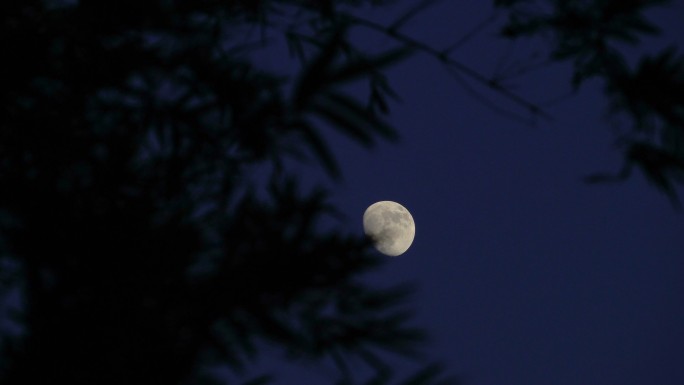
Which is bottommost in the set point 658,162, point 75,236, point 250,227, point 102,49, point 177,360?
point 177,360

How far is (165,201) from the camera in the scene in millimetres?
1474

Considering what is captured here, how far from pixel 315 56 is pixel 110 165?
26.2 inches

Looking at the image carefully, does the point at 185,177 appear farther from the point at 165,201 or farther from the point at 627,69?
the point at 627,69

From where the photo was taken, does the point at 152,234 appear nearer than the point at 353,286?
Yes

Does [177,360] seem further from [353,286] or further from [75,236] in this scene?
[353,286]

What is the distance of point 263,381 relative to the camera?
1.29 meters

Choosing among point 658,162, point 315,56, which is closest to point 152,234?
point 315,56

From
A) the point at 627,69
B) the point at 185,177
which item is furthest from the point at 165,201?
the point at 627,69

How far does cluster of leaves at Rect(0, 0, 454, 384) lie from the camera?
1.09m

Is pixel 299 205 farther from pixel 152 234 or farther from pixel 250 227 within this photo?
pixel 152 234

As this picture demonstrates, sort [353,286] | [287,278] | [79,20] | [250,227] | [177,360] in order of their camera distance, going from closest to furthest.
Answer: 1. [177,360]
2. [287,278]
3. [250,227]
4. [353,286]
5. [79,20]

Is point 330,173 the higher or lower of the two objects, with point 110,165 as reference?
lower

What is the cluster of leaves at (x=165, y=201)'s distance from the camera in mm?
1087

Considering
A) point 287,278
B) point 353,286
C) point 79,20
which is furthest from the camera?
point 79,20
